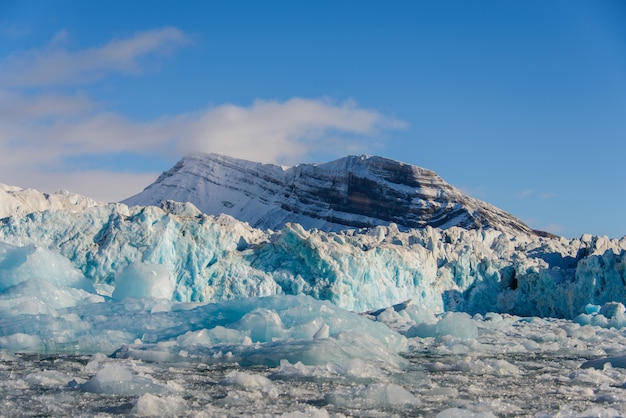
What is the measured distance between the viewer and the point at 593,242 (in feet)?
→ 108

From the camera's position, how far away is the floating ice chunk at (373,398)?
604 centimetres

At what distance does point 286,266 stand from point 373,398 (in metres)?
16.9

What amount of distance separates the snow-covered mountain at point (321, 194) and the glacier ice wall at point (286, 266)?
28746mm

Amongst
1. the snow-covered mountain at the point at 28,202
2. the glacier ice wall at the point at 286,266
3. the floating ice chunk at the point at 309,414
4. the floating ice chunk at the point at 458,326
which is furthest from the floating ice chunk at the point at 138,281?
the floating ice chunk at the point at 309,414

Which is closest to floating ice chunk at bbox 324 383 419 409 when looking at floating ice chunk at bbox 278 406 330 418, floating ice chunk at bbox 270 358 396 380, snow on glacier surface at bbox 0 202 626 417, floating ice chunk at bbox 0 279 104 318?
snow on glacier surface at bbox 0 202 626 417

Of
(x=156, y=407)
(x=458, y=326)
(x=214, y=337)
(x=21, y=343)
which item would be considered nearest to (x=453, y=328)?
(x=458, y=326)

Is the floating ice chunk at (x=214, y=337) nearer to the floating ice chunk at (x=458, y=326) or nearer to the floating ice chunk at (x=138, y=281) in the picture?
the floating ice chunk at (x=458, y=326)

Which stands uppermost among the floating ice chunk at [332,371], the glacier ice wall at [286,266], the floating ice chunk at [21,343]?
the glacier ice wall at [286,266]

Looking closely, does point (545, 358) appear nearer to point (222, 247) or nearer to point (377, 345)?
point (377, 345)

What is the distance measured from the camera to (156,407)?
5.58m

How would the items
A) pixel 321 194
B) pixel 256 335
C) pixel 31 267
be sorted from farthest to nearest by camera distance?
pixel 321 194, pixel 31 267, pixel 256 335

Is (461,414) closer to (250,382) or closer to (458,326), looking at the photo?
(250,382)

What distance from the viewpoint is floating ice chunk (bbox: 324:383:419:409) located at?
19.8ft

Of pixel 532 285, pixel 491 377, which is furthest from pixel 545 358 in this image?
pixel 532 285
